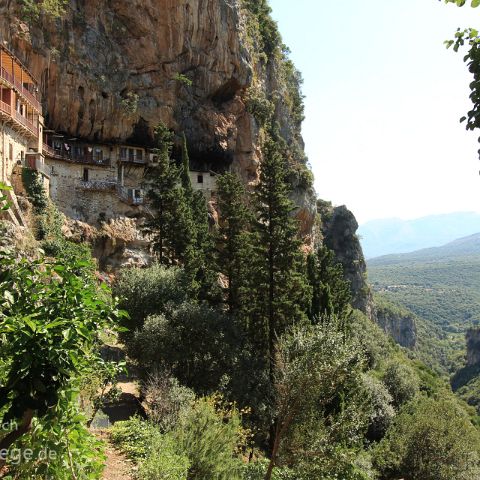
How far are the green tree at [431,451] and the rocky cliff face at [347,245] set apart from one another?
58812mm

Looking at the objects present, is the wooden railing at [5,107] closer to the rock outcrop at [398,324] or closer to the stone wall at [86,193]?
the stone wall at [86,193]

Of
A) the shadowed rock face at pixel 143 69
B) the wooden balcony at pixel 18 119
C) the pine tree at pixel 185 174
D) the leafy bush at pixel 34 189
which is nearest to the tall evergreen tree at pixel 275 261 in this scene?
the pine tree at pixel 185 174

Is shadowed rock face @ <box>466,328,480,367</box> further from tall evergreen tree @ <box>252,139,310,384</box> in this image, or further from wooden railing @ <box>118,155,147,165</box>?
tall evergreen tree @ <box>252,139,310,384</box>

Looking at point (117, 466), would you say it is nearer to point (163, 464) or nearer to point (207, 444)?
point (163, 464)

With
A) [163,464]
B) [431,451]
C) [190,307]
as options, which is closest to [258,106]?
[190,307]

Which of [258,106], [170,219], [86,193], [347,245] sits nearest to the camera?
[170,219]

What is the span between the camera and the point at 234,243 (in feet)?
104

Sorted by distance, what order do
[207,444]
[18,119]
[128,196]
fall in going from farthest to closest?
1. [128,196]
2. [18,119]
3. [207,444]

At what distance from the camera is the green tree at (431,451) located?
26734mm

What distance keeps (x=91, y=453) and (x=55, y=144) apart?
43.8m

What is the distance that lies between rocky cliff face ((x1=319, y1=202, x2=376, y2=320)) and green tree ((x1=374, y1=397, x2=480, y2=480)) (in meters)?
58.8

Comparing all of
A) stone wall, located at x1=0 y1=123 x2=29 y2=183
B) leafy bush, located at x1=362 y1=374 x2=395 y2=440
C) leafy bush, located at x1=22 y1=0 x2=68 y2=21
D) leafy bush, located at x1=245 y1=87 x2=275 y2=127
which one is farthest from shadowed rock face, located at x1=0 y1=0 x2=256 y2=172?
leafy bush, located at x1=362 y1=374 x2=395 y2=440

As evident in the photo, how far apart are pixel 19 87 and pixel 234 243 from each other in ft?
68.3

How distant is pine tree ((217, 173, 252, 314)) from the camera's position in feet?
99.8
